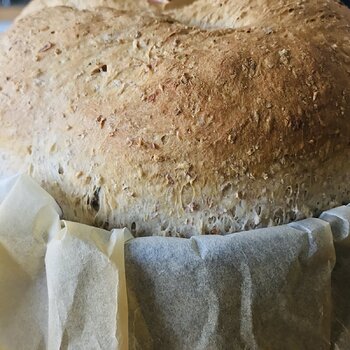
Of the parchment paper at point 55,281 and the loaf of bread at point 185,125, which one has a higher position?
the loaf of bread at point 185,125

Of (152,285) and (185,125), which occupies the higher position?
(185,125)

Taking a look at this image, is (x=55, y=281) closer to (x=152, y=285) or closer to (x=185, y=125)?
(x=152, y=285)

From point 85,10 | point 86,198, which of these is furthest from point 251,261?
point 85,10

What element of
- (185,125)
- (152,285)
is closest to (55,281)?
(152,285)

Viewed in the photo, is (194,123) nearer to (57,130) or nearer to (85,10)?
(57,130)

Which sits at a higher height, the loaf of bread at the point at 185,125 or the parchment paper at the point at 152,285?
the loaf of bread at the point at 185,125
